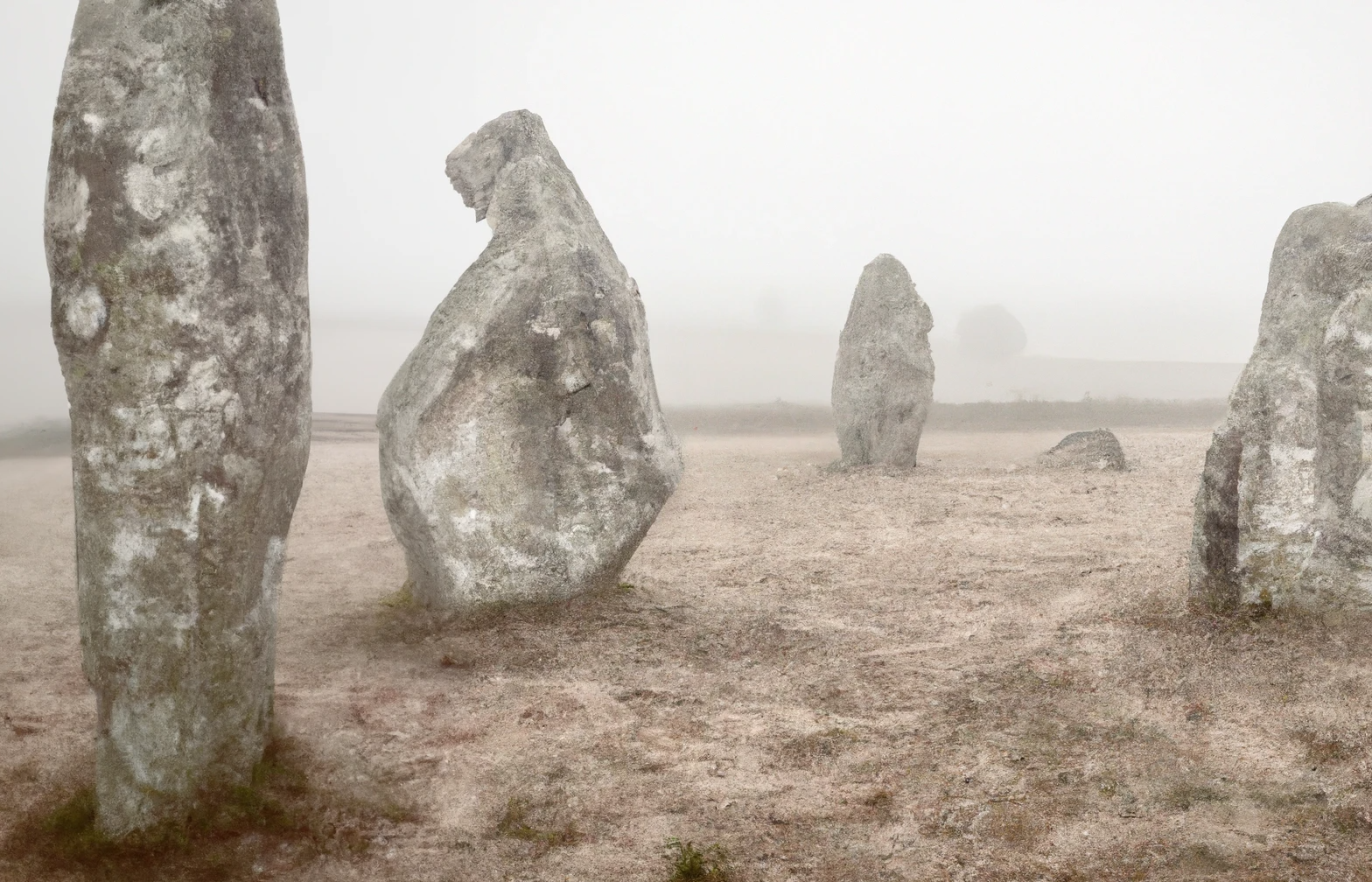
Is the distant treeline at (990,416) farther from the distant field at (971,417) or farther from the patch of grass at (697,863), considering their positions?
the patch of grass at (697,863)

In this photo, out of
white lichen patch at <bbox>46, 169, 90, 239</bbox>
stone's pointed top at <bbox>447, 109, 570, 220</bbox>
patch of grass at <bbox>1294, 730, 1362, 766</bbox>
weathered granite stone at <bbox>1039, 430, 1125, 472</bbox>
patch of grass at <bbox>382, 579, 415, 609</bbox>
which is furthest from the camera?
weathered granite stone at <bbox>1039, 430, 1125, 472</bbox>

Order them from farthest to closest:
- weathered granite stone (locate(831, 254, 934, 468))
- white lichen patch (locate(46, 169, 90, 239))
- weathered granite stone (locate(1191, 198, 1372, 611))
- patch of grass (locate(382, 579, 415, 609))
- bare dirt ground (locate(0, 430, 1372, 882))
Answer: weathered granite stone (locate(831, 254, 934, 468)) < patch of grass (locate(382, 579, 415, 609)) < weathered granite stone (locate(1191, 198, 1372, 611)) < bare dirt ground (locate(0, 430, 1372, 882)) < white lichen patch (locate(46, 169, 90, 239))

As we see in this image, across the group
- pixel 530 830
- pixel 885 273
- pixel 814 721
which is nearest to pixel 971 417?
pixel 885 273

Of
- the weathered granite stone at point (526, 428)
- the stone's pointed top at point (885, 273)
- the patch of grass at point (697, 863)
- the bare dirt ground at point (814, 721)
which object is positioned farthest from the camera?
the stone's pointed top at point (885, 273)

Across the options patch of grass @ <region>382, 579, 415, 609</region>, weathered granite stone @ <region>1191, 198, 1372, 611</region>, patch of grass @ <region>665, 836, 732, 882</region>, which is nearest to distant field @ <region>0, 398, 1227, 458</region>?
patch of grass @ <region>382, 579, 415, 609</region>

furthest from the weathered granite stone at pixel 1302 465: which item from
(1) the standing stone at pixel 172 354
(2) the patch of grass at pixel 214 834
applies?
(1) the standing stone at pixel 172 354

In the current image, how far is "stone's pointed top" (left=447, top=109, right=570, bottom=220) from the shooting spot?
7406 mm

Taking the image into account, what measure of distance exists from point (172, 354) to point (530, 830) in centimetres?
216

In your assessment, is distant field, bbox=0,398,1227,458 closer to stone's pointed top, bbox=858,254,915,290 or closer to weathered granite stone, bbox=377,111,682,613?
stone's pointed top, bbox=858,254,915,290

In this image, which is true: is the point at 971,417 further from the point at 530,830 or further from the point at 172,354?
the point at 172,354

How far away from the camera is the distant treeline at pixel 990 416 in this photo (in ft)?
72.3

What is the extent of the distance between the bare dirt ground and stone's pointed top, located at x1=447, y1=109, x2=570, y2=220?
Result: 117 inches

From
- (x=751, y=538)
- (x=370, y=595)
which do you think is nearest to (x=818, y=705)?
(x=370, y=595)

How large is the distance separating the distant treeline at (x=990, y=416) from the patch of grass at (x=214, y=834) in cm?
1741
